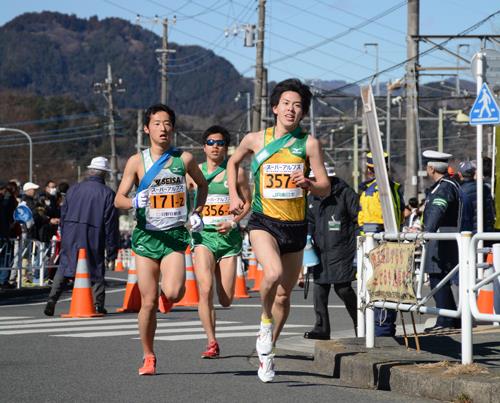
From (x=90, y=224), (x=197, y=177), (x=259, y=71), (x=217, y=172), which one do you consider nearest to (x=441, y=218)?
(x=217, y=172)

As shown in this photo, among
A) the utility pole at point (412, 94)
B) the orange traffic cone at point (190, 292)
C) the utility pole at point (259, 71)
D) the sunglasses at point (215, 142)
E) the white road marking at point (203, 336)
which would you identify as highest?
the utility pole at point (259, 71)

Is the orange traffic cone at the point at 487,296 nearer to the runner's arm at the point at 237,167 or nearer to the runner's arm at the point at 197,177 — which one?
the runner's arm at the point at 237,167

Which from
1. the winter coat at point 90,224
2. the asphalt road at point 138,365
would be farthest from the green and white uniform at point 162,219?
the winter coat at point 90,224

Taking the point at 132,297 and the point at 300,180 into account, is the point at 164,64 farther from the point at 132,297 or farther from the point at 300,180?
the point at 300,180

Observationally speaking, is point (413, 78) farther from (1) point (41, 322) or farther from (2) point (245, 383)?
(2) point (245, 383)

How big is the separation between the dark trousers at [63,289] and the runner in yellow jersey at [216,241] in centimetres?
491

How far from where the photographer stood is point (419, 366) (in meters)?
8.67

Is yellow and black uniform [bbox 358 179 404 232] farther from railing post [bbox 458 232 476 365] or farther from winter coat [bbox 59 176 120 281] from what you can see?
winter coat [bbox 59 176 120 281]

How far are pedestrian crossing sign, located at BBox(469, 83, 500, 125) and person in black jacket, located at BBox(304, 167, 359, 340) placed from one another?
3.00 meters

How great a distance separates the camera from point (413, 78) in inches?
1329

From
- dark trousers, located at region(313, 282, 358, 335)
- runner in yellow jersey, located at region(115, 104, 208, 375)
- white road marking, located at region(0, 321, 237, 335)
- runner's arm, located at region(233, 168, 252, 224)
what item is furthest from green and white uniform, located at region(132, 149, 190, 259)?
white road marking, located at region(0, 321, 237, 335)

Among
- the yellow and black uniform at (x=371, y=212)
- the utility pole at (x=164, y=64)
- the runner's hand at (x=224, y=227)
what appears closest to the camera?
the runner's hand at (x=224, y=227)

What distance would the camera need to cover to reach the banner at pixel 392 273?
9.29 metres

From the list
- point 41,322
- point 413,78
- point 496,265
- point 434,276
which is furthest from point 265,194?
point 413,78
